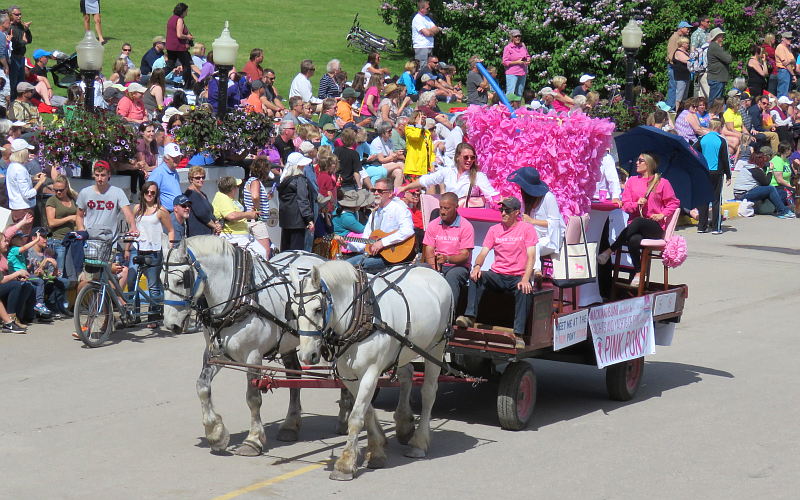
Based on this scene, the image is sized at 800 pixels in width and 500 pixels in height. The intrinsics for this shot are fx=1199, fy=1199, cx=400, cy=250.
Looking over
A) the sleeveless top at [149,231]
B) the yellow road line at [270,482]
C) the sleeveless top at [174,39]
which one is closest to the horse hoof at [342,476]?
the yellow road line at [270,482]

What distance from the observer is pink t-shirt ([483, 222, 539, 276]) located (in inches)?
413

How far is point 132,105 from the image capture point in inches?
727

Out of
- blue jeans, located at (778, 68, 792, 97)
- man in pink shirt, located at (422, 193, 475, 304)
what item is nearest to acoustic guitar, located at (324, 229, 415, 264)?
man in pink shirt, located at (422, 193, 475, 304)

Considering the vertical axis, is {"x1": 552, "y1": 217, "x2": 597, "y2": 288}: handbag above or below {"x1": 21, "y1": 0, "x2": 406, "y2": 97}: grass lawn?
below

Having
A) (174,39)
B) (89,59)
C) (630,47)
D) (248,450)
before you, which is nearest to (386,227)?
(248,450)

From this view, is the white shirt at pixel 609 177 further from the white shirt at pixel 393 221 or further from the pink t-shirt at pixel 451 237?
the pink t-shirt at pixel 451 237

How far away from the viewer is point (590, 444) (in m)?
10.2

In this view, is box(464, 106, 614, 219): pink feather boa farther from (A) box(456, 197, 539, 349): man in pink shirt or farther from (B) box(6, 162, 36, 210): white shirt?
(B) box(6, 162, 36, 210): white shirt

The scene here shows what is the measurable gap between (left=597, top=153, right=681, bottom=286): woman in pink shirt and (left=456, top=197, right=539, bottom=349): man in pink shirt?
1.93m

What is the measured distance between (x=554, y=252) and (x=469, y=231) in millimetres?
922

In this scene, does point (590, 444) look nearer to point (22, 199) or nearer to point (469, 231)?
point (469, 231)

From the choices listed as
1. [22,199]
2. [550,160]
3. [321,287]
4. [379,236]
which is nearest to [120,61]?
[22,199]

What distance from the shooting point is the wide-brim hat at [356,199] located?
50.1ft

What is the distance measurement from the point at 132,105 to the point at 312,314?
35.5ft
